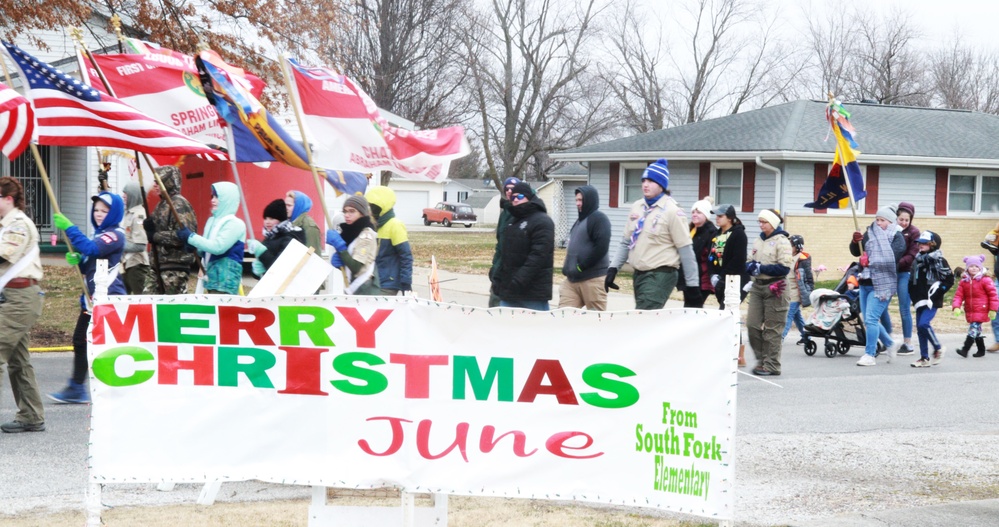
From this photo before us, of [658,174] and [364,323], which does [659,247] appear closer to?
[658,174]

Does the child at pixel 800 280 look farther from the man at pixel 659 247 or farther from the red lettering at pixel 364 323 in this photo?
the red lettering at pixel 364 323

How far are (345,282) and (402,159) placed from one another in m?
1.65

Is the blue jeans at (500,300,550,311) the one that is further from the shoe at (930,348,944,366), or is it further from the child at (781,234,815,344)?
the shoe at (930,348,944,366)

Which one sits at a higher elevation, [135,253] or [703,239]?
[703,239]

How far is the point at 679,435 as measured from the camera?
4.80m

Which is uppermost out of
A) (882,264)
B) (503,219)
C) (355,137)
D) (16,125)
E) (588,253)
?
(355,137)

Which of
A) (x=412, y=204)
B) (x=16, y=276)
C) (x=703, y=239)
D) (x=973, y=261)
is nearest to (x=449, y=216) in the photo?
(x=412, y=204)

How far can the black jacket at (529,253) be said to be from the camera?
8.83 meters

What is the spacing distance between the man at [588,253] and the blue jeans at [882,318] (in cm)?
396

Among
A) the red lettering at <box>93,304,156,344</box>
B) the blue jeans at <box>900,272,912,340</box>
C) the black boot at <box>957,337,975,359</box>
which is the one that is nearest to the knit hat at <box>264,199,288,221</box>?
the red lettering at <box>93,304,156,344</box>

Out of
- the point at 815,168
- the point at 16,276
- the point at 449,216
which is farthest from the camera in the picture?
the point at 449,216

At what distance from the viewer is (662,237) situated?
31.0 feet

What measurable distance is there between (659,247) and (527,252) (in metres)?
1.29

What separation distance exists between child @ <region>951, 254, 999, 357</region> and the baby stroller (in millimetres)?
1198
